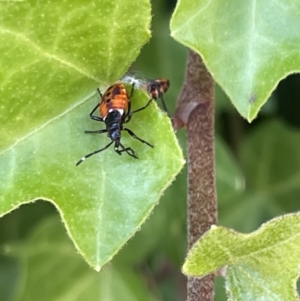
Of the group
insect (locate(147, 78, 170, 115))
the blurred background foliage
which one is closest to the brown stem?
insect (locate(147, 78, 170, 115))

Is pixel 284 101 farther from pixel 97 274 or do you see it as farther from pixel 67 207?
pixel 67 207

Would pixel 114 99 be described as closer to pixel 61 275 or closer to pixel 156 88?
pixel 156 88

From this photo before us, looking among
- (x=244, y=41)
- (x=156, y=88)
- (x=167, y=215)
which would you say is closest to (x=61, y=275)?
(x=167, y=215)

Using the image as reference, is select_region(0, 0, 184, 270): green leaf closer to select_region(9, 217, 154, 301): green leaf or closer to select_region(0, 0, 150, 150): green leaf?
select_region(0, 0, 150, 150): green leaf

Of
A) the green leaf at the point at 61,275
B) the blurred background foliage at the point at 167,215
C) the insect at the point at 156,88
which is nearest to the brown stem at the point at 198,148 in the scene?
the insect at the point at 156,88

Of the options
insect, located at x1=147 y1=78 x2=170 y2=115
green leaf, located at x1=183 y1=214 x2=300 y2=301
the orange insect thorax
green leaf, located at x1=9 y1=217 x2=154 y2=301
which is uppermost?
the orange insect thorax

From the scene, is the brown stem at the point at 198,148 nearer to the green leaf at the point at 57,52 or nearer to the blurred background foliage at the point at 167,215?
the green leaf at the point at 57,52
